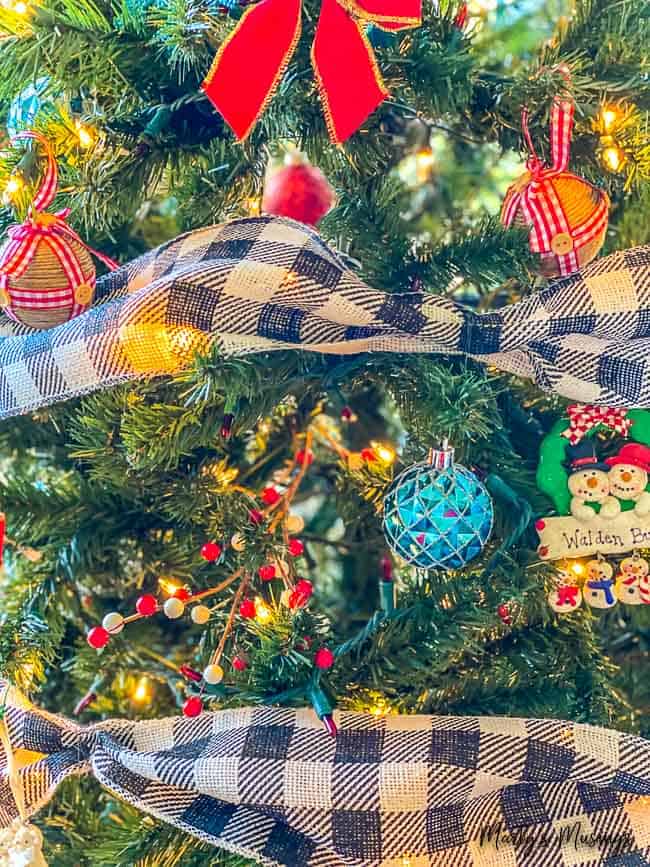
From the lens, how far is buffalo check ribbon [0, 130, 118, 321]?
63 centimetres

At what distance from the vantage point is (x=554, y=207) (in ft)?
2.08

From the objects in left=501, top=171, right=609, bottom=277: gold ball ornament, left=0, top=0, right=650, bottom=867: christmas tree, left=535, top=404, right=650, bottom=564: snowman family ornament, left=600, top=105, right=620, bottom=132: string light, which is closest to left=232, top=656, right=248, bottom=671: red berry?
left=0, top=0, right=650, bottom=867: christmas tree

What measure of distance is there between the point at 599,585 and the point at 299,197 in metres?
0.43

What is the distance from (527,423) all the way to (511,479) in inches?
2.4

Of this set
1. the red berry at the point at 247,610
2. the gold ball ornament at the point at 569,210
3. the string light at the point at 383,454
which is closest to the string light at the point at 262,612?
the red berry at the point at 247,610

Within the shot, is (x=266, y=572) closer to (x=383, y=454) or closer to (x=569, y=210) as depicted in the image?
(x=383, y=454)

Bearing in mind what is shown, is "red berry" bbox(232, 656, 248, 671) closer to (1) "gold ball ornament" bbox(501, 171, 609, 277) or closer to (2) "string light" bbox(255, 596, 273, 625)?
(2) "string light" bbox(255, 596, 273, 625)

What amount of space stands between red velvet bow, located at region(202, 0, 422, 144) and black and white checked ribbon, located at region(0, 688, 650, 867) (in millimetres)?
374

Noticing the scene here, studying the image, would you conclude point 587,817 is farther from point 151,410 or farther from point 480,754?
point 151,410

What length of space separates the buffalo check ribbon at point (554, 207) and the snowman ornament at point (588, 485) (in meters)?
0.12

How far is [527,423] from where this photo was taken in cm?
71

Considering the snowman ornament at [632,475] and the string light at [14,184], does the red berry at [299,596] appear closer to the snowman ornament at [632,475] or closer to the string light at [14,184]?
the snowman ornament at [632,475]

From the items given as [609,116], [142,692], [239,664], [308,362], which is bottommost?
[142,692]

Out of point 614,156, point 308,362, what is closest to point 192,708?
point 308,362
